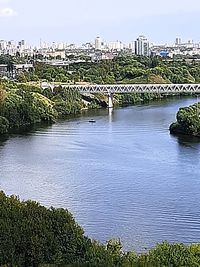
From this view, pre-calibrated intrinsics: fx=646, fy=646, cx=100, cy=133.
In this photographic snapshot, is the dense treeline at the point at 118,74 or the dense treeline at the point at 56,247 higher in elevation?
the dense treeline at the point at 118,74

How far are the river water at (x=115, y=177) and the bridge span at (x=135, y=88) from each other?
3173 millimetres

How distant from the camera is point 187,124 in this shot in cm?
905

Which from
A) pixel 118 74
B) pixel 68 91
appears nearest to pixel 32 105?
pixel 68 91

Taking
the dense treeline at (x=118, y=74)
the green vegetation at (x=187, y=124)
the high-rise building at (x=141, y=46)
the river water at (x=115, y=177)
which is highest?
the high-rise building at (x=141, y=46)

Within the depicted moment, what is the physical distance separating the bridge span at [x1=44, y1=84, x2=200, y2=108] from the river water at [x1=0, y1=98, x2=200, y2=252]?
317 cm

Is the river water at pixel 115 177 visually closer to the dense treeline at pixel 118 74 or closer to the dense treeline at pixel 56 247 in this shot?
the dense treeline at pixel 56 247

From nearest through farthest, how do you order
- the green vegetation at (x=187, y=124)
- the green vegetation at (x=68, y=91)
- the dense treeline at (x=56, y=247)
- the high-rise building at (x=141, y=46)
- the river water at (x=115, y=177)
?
1. the dense treeline at (x=56, y=247)
2. the river water at (x=115, y=177)
3. the green vegetation at (x=187, y=124)
4. the green vegetation at (x=68, y=91)
5. the high-rise building at (x=141, y=46)

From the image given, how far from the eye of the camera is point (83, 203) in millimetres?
5379

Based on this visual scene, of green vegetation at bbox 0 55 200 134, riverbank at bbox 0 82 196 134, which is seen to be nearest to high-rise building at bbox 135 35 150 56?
green vegetation at bbox 0 55 200 134

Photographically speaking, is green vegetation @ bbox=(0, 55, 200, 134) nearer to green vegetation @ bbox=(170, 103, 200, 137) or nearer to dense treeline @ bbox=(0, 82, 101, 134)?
dense treeline @ bbox=(0, 82, 101, 134)

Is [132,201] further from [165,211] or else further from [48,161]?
[48,161]

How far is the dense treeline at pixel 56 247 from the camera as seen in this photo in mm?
3416

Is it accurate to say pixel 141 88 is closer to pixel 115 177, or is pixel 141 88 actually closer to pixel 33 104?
pixel 33 104

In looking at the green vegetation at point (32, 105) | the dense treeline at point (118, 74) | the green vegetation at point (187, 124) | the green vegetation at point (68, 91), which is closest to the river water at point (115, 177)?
the green vegetation at point (187, 124)
